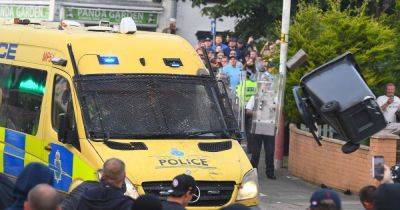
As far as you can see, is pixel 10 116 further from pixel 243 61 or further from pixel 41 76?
pixel 243 61

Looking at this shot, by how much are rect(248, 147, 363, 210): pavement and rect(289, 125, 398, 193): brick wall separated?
18cm

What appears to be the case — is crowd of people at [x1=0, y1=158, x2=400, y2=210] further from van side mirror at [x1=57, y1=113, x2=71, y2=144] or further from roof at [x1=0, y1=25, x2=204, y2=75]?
roof at [x1=0, y1=25, x2=204, y2=75]

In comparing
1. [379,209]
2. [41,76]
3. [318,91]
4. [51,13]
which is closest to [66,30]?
[41,76]

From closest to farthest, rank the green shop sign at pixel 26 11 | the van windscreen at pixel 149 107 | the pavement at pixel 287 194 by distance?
the van windscreen at pixel 149 107
the pavement at pixel 287 194
the green shop sign at pixel 26 11

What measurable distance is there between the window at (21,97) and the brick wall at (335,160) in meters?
5.77

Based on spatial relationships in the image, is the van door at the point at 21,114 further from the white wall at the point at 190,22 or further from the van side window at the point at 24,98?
the white wall at the point at 190,22

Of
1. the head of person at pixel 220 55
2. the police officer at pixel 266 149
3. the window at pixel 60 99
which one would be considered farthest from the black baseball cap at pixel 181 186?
the head of person at pixel 220 55

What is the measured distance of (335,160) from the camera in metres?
18.5

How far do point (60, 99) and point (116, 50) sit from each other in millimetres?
843

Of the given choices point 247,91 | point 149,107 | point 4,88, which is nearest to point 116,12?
point 247,91

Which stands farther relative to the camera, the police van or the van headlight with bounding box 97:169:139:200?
the police van

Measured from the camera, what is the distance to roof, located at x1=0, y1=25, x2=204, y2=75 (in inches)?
508

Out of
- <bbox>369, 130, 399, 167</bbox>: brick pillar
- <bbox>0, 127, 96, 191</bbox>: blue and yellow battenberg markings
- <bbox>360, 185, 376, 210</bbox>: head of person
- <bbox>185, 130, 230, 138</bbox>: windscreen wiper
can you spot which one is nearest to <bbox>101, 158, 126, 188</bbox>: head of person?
<bbox>360, 185, 376, 210</bbox>: head of person

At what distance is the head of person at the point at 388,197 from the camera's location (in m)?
7.45
